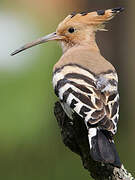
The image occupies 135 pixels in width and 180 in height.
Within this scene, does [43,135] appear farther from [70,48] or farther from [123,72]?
[70,48]

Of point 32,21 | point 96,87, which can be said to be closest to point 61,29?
point 96,87

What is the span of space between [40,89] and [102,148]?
3961mm

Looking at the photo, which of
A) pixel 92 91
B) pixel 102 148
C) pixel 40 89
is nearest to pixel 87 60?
pixel 92 91

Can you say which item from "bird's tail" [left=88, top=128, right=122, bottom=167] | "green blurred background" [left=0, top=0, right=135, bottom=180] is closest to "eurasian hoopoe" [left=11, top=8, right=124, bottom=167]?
"bird's tail" [left=88, top=128, right=122, bottom=167]

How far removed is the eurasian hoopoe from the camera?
275 cm

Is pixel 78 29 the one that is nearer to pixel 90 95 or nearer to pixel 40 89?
pixel 90 95

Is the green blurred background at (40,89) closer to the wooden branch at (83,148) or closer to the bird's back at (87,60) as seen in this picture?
the bird's back at (87,60)

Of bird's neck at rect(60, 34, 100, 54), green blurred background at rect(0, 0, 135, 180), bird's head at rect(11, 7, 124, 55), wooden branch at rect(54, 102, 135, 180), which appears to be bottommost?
green blurred background at rect(0, 0, 135, 180)

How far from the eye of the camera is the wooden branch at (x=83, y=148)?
2705mm

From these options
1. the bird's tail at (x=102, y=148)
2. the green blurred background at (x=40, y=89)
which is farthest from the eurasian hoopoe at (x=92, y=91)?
the green blurred background at (x=40, y=89)

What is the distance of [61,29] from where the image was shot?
380 centimetres

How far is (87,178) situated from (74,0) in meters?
3.21

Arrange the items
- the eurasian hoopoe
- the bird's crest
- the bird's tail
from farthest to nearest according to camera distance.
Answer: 1. the bird's crest
2. the eurasian hoopoe
3. the bird's tail

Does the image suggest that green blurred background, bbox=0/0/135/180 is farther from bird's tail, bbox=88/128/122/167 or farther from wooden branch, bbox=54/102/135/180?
bird's tail, bbox=88/128/122/167
